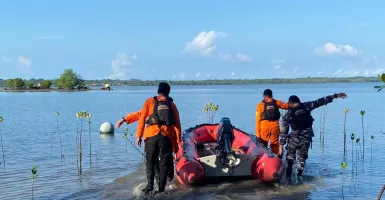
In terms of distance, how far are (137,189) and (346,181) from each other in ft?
14.5

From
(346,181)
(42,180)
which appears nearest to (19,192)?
(42,180)

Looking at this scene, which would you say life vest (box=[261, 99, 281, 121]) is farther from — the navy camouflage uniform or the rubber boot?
the rubber boot

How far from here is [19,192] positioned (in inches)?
350

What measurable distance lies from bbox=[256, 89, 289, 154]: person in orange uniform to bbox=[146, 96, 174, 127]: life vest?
8.87 feet

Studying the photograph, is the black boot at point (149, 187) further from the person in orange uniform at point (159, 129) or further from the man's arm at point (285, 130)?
the man's arm at point (285, 130)

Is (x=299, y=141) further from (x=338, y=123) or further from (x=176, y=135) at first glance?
(x=338, y=123)

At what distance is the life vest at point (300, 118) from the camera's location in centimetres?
894

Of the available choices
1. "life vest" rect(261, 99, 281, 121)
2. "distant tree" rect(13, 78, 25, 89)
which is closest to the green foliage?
"distant tree" rect(13, 78, 25, 89)

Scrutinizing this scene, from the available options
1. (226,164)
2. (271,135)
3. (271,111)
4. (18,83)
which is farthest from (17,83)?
(226,164)

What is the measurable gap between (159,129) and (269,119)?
3001mm

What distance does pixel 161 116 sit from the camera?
25.2 ft

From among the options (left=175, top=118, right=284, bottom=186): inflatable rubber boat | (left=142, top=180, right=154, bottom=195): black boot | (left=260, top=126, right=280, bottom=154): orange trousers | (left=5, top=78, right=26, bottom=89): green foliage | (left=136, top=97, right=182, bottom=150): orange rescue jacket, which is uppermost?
(left=5, top=78, right=26, bottom=89): green foliage

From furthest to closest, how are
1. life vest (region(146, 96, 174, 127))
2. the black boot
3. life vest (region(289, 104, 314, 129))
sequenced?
1. life vest (region(289, 104, 314, 129))
2. the black boot
3. life vest (region(146, 96, 174, 127))

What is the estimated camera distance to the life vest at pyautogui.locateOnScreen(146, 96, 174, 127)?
25.2 feet
